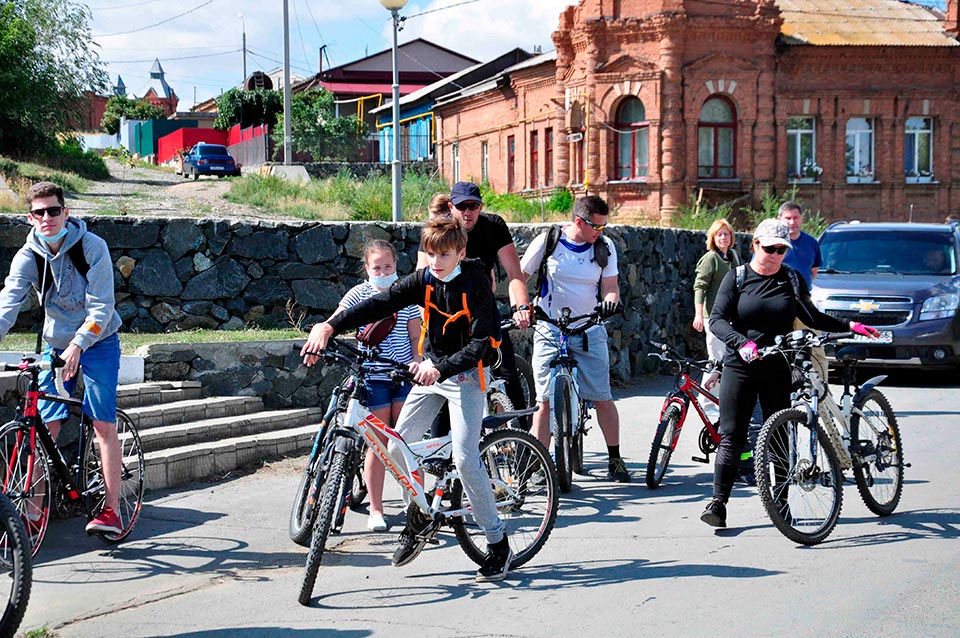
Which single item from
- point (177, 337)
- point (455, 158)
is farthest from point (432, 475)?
point (455, 158)

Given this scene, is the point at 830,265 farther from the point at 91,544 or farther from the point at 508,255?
the point at 91,544

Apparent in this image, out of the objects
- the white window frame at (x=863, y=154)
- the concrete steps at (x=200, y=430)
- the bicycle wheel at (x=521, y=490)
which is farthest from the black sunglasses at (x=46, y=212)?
the white window frame at (x=863, y=154)

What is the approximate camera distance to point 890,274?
16.1 metres

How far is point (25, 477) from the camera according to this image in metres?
6.26

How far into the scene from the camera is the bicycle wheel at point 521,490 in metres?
6.46

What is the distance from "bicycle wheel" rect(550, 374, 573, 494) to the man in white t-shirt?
139 mm

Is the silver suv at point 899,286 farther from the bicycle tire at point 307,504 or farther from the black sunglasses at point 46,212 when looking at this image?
the black sunglasses at point 46,212

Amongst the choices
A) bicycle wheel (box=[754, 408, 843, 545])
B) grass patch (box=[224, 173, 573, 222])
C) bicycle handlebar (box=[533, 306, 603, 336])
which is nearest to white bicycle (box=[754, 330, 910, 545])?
bicycle wheel (box=[754, 408, 843, 545])

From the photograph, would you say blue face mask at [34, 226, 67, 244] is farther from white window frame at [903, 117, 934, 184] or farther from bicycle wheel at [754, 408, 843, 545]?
white window frame at [903, 117, 934, 184]

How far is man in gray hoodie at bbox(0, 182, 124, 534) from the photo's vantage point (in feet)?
21.7

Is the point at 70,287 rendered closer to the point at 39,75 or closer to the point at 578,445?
the point at 578,445

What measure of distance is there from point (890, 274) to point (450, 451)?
11.3 metres

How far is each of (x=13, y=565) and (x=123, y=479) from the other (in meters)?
2.11

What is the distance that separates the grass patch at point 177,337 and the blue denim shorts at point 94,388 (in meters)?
3.03
